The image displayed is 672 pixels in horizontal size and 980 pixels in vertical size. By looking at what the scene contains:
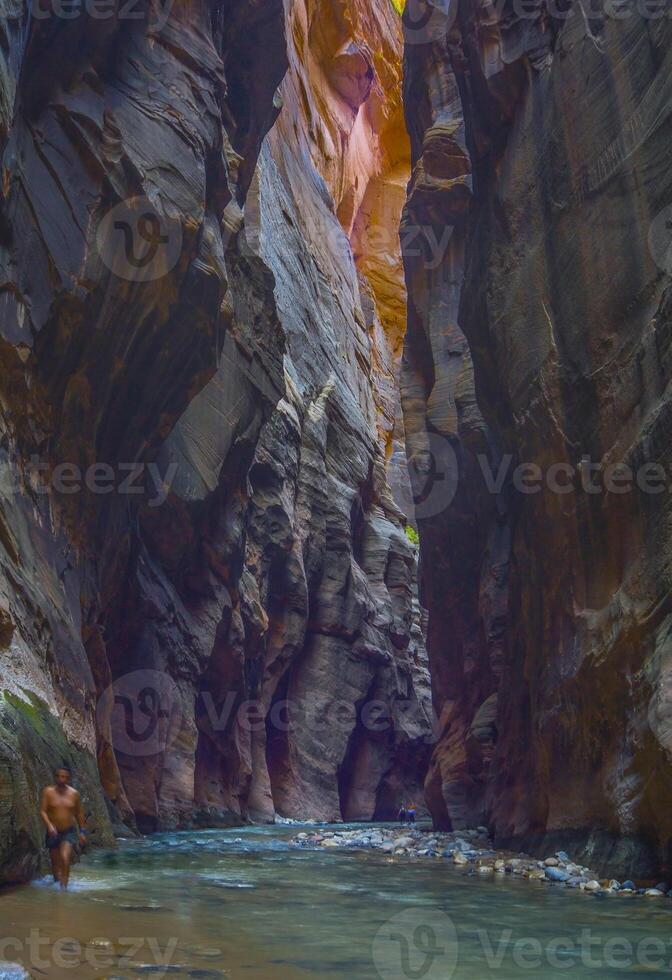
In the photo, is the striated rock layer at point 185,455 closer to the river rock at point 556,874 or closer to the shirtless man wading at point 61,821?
the shirtless man wading at point 61,821

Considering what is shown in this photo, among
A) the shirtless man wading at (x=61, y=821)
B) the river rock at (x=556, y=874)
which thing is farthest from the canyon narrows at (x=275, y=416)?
the river rock at (x=556, y=874)

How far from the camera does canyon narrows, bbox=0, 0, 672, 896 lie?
12172mm

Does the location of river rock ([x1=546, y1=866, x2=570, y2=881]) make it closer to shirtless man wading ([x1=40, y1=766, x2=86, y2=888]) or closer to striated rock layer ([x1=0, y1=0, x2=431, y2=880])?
shirtless man wading ([x1=40, y1=766, x2=86, y2=888])

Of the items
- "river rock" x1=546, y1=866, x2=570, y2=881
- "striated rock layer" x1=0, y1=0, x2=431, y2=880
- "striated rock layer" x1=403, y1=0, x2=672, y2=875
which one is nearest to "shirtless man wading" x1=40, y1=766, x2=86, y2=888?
"striated rock layer" x1=0, y1=0, x2=431, y2=880

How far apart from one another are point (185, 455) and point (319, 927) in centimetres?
1587

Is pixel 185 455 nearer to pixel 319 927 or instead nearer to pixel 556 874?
pixel 556 874

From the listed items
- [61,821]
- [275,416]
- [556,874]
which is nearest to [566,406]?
[556,874]

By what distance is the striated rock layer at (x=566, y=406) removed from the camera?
1157cm

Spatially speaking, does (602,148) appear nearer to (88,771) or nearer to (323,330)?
(88,771)

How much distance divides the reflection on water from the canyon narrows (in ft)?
4.78

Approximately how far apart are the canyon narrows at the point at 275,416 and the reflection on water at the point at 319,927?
57.3 inches

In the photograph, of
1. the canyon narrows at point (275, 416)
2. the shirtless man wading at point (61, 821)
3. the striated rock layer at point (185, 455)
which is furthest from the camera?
the striated rock layer at point (185, 455)

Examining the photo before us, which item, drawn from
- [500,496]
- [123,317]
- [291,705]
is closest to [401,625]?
[291,705]

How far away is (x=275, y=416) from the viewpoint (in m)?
32.0
